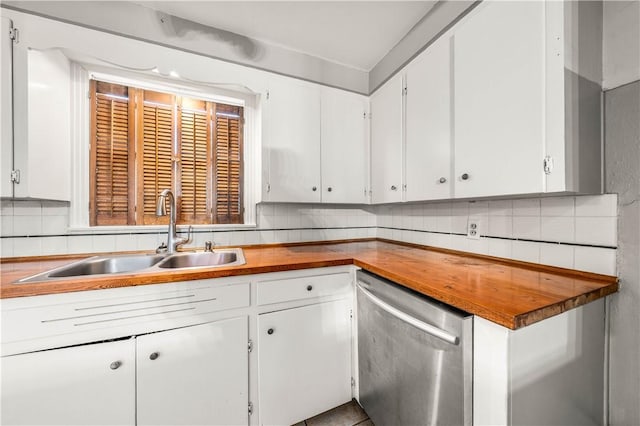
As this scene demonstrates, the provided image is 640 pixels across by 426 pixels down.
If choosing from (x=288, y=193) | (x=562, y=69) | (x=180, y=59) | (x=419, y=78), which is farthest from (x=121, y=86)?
(x=562, y=69)

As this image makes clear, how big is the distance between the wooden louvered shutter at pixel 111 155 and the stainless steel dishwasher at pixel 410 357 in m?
1.59

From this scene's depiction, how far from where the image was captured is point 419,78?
4.75ft

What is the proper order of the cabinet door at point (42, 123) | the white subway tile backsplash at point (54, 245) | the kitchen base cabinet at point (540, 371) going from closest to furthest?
1. the kitchen base cabinet at point (540, 371)
2. the cabinet door at point (42, 123)
3. the white subway tile backsplash at point (54, 245)

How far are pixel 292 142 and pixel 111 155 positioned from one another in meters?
1.16

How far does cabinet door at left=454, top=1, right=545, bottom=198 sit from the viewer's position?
0.92 meters

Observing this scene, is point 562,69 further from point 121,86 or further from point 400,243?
point 121,86

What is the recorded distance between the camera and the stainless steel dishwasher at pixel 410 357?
0.79 metres

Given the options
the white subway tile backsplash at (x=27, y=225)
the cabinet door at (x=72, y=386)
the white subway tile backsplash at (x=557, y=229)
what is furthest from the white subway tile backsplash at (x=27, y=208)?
the white subway tile backsplash at (x=557, y=229)

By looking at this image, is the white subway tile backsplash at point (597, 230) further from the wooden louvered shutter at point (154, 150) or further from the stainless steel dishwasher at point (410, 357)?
the wooden louvered shutter at point (154, 150)

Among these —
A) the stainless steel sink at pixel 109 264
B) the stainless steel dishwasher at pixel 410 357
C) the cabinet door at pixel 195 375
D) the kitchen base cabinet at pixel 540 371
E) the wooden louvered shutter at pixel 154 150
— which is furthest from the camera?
the wooden louvered shutter at pixel 154 150

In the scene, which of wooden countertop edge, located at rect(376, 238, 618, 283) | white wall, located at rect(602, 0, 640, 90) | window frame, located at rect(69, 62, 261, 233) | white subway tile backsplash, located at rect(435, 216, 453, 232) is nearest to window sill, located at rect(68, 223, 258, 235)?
window frame, located at rect(69, 62, 261, 233)

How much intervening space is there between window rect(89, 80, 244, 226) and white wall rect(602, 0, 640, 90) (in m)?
1.97

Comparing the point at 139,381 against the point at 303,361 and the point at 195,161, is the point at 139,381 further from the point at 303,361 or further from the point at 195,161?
the point at 195,161

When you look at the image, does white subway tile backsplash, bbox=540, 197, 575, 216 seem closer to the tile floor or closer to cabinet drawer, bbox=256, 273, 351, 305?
cabinet drawer, bbox=256, 273, 351, 305
